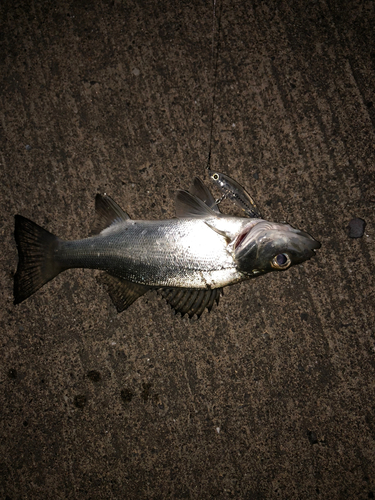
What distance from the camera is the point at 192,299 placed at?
7.04 feet

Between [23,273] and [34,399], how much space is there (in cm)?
110

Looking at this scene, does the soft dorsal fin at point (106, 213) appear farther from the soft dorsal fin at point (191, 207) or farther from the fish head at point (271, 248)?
the fish head at point (271, 248)

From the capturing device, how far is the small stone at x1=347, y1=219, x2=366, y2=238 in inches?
93.7

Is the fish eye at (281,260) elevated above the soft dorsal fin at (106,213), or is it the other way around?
the soft dorsal fin at (106,213)

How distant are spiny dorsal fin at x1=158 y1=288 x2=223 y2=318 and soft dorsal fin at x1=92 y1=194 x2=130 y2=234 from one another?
2.18 feet

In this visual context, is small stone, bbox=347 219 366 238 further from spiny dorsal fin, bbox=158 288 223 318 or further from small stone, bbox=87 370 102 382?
small stone, bbox=87 370 102 382

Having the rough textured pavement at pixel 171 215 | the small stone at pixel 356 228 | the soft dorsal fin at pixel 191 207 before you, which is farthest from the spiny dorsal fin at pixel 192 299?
the small stone at pixel 356 228

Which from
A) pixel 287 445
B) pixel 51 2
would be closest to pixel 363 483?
pixel 287 445

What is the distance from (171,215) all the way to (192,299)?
2.45 feet

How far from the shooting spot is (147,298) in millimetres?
2562

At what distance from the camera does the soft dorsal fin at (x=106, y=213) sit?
2.32 m

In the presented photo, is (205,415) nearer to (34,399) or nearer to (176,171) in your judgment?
(34,399)

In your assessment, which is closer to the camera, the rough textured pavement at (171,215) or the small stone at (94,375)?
the rough textured pavement at (171,215)

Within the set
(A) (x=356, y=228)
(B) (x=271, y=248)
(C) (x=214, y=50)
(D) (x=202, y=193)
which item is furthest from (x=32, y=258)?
(A) (x=356, y=228)
